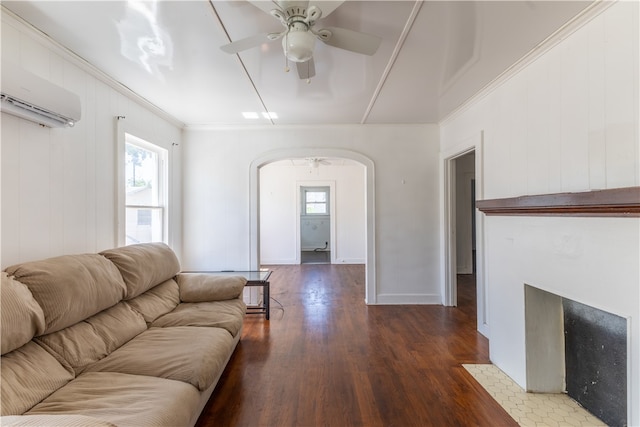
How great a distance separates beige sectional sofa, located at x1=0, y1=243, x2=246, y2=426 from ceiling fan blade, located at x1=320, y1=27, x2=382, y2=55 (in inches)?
80.7

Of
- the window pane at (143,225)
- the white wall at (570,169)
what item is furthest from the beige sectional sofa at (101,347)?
the white wall at (570,169)

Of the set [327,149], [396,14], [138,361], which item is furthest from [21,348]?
[327,149]

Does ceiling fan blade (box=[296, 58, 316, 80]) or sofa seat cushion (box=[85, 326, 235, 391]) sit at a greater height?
ceiling fan blade (box=[296, 58, 316, 80])

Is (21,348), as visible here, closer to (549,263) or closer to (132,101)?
(132,101)

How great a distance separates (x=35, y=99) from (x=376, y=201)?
3519 millimetres

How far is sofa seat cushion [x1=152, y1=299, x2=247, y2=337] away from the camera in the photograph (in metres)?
2.27

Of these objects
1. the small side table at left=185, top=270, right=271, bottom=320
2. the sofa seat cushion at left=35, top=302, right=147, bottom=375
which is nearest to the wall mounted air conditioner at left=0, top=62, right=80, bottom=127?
the sofa seat cushion at left=35, top=302, right=147, bottom=375

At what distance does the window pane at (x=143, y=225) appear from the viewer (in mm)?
3055

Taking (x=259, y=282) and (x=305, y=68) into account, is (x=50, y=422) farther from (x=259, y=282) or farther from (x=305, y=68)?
(x=259, y=282)

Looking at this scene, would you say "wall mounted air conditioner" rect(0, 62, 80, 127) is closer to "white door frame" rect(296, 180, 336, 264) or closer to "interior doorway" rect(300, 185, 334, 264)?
"white door frame" rect(296, 180, 336, 264)

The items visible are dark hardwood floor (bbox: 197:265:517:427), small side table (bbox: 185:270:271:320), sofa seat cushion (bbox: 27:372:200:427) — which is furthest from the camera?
small side table (bbox: 185:270:271:320)

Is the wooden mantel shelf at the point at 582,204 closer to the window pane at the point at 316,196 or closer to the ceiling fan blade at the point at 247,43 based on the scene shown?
the ceiling fan blade at the point at 247,43

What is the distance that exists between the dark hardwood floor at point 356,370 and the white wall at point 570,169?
537mm

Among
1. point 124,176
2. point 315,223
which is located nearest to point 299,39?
point 124,176
